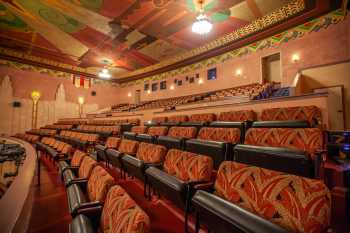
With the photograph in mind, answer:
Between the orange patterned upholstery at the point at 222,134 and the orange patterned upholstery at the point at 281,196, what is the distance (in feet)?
1.49

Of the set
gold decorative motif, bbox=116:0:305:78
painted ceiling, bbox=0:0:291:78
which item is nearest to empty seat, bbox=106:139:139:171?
painted ceiling, bbox=0:0:291:78

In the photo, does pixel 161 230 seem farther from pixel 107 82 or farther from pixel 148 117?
pixel 107 82

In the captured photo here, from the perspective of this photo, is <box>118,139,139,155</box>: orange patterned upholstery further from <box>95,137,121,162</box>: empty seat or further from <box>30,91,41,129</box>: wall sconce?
<box>30,91,41,129</box>: wall sconce

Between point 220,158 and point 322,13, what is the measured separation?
111 inches

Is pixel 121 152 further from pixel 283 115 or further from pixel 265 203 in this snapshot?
pixel 283 115

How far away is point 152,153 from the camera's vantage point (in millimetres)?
884

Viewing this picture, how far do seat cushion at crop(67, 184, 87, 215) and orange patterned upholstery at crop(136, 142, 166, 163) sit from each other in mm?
325

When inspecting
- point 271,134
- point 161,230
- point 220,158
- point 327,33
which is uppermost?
point 327,33

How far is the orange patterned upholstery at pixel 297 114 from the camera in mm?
972

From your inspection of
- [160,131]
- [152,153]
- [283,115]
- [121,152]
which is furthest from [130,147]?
[283,115]

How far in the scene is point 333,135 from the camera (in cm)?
90

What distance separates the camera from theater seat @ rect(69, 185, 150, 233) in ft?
1.05

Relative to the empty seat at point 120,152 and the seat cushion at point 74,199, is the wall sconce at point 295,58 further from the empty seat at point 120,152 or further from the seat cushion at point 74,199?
the seat cushion at point 74,199

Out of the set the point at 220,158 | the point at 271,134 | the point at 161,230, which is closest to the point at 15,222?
the point at 161,230
